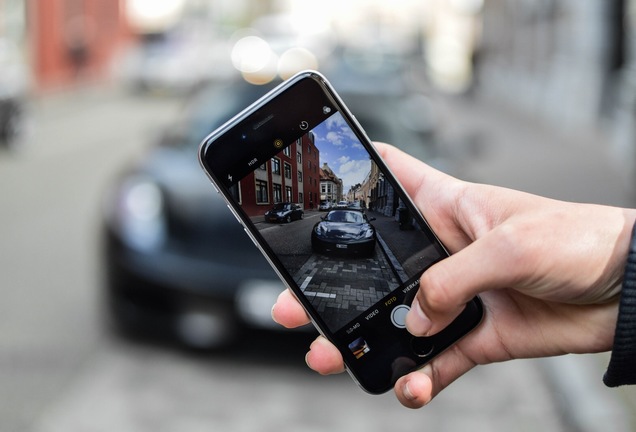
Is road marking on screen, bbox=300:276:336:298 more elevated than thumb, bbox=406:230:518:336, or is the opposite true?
thumb, bbox=406:230:518:336

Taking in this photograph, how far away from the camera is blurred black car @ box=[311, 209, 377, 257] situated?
1.46 metres

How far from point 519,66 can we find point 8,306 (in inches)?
902

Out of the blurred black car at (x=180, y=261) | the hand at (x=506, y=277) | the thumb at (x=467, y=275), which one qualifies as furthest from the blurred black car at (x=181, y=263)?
the thumb at (x=467, y=275)

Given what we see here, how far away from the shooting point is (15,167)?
1176 cm

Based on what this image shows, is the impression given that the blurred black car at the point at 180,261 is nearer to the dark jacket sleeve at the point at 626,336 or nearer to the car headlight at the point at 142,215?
the car headlight at the point at 142,215

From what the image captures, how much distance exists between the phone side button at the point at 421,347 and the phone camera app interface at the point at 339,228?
0.16 ft

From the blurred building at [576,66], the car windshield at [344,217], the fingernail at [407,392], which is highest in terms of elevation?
the car windshield at [344,217]

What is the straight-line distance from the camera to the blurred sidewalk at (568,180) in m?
3.92

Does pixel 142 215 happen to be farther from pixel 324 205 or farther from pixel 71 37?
pixel 71 37

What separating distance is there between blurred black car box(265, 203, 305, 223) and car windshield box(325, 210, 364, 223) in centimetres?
5

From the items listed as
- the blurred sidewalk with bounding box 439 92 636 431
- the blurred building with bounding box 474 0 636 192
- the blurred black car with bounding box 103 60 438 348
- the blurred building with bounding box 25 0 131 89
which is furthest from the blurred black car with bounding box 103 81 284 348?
the blurred building with bounding box 25 0 131 89

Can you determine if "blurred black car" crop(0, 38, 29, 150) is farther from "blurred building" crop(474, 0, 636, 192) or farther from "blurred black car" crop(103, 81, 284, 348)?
"blurred building" crop(474, 0, 636, 192)

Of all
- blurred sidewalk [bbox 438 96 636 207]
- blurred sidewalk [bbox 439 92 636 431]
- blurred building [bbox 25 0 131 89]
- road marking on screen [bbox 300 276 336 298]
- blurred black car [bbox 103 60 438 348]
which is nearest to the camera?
road marking on screen [bbox 300 276 336 298]

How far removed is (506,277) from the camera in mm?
1349
